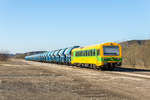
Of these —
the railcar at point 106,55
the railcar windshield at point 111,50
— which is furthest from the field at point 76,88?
the railcar windshield at point 111,50

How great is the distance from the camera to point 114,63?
26781 mm

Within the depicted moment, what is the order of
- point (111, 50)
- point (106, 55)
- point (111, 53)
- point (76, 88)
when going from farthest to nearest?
1. point (111, 50)
2. point (111, 53)
3. point (106, 55)
4. point (76, 88)

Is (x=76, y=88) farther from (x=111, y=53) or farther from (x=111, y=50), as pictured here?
(x=111, y=50)

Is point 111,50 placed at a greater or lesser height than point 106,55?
greater

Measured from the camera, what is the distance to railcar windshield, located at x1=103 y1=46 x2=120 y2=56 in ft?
87.0

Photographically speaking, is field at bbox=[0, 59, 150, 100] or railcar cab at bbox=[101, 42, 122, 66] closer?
field at bbox=[0, 59, 150, 100]

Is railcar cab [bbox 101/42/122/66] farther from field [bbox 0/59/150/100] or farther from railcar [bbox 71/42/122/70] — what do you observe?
field [bbox 0/59/150/100]

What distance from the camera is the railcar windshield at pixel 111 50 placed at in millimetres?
26525

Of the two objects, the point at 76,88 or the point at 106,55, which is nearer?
the point at 76,88

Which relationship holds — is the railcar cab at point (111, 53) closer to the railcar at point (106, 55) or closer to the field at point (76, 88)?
the railcar at point (106, 55)

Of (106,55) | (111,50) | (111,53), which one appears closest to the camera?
(106,55)

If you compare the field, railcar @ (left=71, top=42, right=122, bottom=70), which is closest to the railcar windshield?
railcar @ (left=71, top=42, right=122, bottom=70)

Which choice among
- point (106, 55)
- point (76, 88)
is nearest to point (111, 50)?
point (106, 55)

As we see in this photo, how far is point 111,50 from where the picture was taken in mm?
26828
